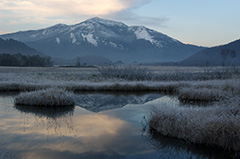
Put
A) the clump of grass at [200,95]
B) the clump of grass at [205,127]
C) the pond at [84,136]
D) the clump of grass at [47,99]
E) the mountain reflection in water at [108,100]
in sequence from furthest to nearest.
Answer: the clump of grass at [200,95] < the mountain reflection in water at [108,100] < the clump of grass at [47,99] < the clump of grass at [205,127] < the pond at [84,136]

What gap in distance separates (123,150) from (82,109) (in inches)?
280

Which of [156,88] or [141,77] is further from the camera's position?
[141,77]

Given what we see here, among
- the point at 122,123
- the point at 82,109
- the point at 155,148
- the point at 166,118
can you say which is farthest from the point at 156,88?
the point at 155,148

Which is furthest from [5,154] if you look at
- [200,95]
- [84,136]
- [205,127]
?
[200,95]

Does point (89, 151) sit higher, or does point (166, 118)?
point (166, 118)

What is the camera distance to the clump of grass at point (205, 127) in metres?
8.02

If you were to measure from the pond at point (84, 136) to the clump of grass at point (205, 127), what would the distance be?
311 millimetres

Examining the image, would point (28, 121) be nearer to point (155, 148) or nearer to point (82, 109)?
point (82, 109)

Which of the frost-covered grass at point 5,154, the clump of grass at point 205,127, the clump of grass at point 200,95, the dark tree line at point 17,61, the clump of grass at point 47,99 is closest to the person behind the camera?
the frost-covered grass at point 5,154

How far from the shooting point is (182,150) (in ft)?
26.8

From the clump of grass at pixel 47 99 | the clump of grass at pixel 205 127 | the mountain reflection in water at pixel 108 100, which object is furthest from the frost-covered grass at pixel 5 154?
the mountain reflection in water at pixel 108 100

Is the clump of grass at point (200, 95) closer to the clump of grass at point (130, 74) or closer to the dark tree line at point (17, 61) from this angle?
the clump of grass at point (130, 74)

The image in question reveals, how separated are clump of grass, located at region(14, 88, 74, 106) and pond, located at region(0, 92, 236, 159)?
679 millimetres

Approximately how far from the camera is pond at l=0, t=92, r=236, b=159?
25.8 feet
